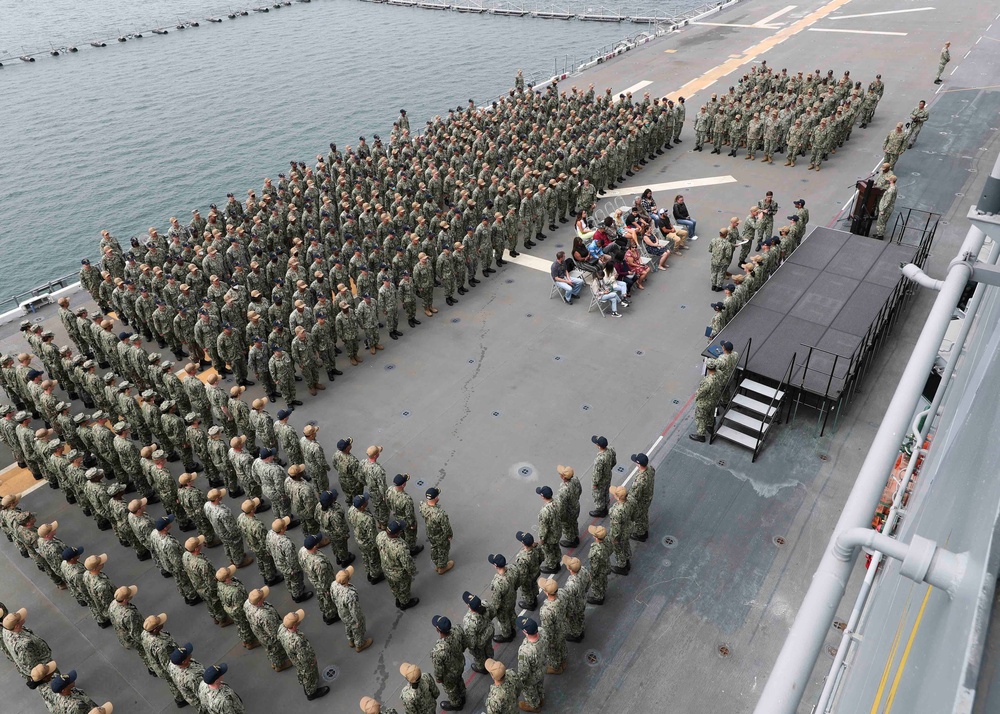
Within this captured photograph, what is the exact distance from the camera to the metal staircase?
39.3 feet

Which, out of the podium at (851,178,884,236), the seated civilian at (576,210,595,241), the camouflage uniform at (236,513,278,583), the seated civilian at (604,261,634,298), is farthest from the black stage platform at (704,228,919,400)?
the camouflage uniform at (236,513,278,583)

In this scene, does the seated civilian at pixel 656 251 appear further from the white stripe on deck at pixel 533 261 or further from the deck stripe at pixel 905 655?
the deck stripe at pixel 905 655

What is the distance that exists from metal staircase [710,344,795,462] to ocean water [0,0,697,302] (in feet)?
82.9

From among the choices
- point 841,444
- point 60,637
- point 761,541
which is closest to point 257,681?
point 60,637

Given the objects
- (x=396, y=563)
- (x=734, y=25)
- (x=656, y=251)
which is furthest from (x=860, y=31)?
(x=396, y=563)

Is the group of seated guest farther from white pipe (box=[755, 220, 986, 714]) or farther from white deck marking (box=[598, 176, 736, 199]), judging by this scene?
white pipe (box=[755, 220, 986, 714])

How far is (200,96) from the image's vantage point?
1759 inches

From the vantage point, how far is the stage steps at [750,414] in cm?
1198

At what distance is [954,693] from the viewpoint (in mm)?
2346

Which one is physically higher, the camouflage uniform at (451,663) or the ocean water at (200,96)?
the camouflage uniform at (451,663)

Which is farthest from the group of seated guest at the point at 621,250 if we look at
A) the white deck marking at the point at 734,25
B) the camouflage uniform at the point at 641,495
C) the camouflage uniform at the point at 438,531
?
the white deck marking at the point at 734,25

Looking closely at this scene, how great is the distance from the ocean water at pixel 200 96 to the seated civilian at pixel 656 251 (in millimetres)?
22180

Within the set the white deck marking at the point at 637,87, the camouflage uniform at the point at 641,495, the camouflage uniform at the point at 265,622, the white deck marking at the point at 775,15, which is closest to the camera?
the camouflage uniform at the point at 265,622

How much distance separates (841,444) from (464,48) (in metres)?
49.7
